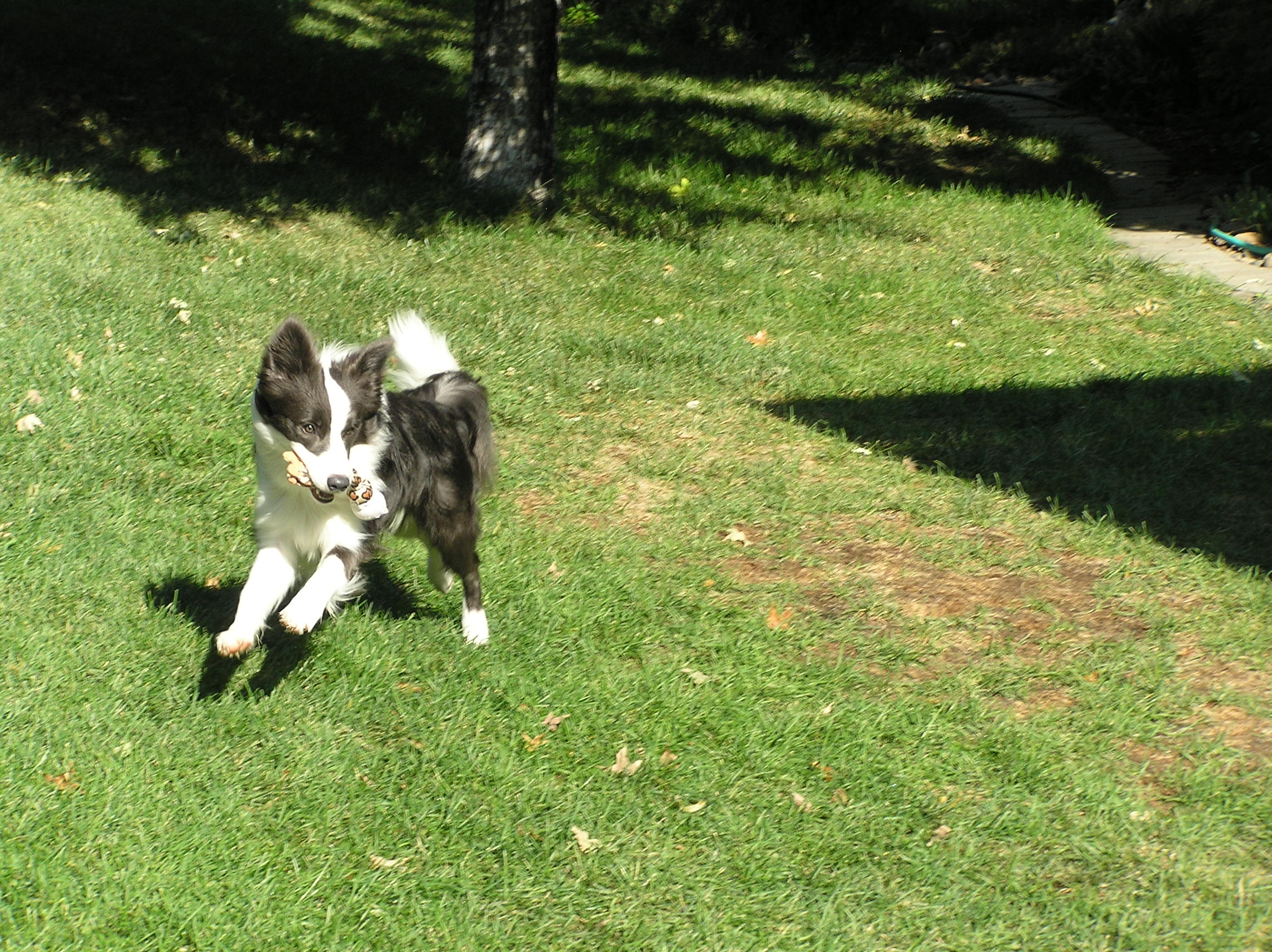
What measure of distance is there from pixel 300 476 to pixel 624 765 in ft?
5.10

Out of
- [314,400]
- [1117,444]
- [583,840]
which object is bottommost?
[583,840]

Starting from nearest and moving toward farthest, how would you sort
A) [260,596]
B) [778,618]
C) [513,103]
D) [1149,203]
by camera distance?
[260,596] < [778,618] < [513,103] < [1149,203]

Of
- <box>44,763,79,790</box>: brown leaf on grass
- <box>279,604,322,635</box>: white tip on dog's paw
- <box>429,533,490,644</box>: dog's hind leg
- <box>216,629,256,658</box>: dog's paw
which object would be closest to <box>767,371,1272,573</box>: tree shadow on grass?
<box>429,533,490,644</box>: dog's hind leg

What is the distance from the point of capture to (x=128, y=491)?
5.50 metres

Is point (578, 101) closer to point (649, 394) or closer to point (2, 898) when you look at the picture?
point (649, 394)

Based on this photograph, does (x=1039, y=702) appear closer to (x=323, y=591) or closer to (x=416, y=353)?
(x=323, y=591)

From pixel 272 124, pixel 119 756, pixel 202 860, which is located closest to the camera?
pixel 202 860

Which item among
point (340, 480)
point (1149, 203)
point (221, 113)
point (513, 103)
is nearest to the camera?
point (340, 480)

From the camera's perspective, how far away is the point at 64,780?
3773 mm

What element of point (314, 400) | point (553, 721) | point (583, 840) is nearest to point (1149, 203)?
point (553, 721)

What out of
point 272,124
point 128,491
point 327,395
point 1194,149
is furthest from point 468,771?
point 1194,149

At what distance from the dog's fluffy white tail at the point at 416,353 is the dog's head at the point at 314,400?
1309 millimetres

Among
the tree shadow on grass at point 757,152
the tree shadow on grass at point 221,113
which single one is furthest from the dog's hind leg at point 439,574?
the tree shadow on grass at point 757,152

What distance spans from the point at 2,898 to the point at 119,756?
25.1 inches
